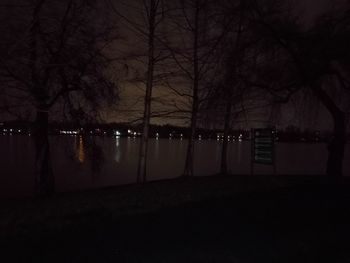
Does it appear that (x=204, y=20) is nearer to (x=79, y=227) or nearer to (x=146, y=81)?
(x=146, y=81)

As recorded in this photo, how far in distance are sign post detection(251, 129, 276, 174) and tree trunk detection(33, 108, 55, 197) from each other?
24.9 ft

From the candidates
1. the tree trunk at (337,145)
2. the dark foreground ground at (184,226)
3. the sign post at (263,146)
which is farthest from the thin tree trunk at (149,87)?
the tree trunk at (337,145)

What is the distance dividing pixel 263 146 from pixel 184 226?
36.9 feet

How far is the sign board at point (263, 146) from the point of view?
20.4 m

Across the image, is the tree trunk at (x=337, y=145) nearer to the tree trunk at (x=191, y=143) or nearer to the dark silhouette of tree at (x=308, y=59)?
the dark silhouette of tree at (x=308, y=59)

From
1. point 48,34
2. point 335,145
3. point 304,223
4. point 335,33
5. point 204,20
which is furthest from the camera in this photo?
point 335,145

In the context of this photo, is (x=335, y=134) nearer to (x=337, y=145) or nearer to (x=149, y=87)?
(x=337, y=145)

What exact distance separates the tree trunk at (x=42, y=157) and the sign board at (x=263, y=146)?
760 centimetres

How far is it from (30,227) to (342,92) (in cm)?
1487

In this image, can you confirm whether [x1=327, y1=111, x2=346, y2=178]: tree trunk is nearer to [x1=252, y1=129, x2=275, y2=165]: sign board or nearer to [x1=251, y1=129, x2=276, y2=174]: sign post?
[x1=251, y1=129, x2=276, y2=174]: sign post

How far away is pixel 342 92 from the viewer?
70.2ft

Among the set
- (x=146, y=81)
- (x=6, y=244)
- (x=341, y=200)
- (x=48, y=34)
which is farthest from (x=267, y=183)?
(x=6, y=244)

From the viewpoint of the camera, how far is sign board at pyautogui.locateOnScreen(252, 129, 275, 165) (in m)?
20.4

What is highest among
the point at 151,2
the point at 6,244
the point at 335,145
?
the point at 151,2
